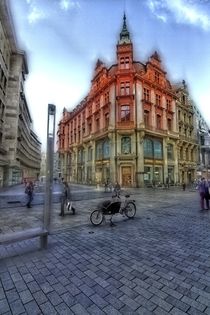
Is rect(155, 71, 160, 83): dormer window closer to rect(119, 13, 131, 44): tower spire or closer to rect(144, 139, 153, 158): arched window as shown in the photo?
rect(119, 13, 131, 44): tower spire

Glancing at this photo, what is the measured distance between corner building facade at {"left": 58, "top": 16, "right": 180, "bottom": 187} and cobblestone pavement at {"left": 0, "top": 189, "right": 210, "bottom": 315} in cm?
2608

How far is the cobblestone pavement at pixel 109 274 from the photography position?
274 centimetres

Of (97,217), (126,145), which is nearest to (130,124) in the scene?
(126,145)

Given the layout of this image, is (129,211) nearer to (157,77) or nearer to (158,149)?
(158,149)

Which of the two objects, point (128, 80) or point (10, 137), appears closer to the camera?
point (10, 137)

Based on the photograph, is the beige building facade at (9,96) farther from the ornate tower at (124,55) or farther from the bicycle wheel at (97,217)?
the bicycle wheel at (97,217)

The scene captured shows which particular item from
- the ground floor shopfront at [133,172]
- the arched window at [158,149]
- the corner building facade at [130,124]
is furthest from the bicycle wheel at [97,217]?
the arched window at [158,149]

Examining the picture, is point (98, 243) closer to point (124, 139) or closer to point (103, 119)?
point (124, 139)

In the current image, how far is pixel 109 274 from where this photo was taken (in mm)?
3619

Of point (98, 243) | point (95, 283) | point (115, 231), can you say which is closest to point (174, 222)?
point (115, 231)

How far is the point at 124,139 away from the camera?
3312 cm

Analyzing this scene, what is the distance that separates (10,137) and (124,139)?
18005mm

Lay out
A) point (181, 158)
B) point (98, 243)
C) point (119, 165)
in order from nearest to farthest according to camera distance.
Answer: point (98, 243) < point (119, 165) < point (181, 158)

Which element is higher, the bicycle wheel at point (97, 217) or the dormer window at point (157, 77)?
the dormer window at point (157, 77)
